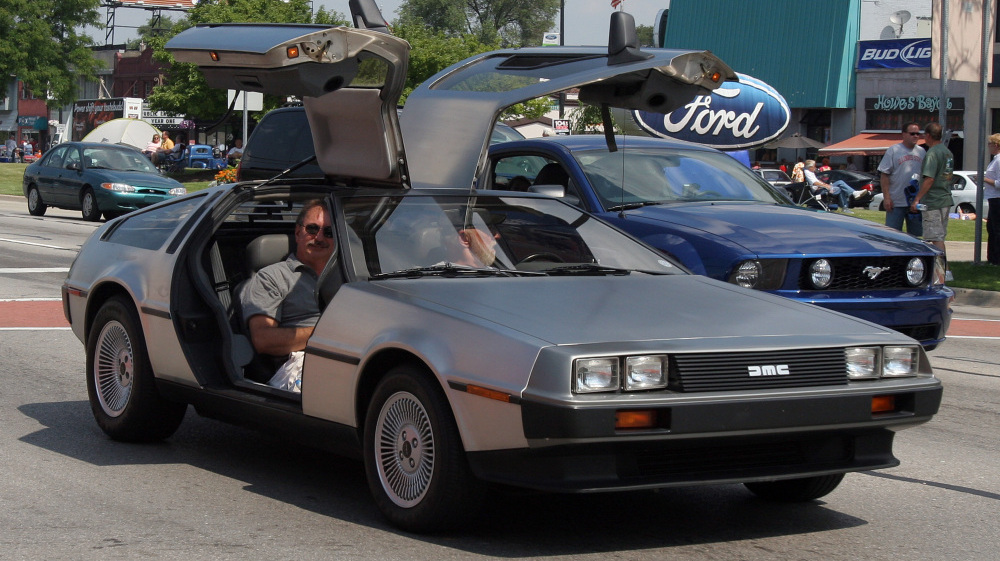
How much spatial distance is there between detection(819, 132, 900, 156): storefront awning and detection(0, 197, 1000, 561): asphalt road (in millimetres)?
40434

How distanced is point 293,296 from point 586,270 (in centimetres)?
143

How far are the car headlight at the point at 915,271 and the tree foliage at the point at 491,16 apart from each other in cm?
9044

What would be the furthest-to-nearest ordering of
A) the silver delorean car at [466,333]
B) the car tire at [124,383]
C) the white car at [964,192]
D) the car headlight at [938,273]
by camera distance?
the white car at [964,192]
the car headlight at [938,273]
the car tire at [124,383]
the silver delorean car at [466,333]

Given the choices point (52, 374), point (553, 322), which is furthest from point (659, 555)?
point (52, 374)

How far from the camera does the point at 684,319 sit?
4.71 meters

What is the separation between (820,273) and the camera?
7918 millimetres

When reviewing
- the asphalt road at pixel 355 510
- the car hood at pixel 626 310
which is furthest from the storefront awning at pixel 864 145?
the car hood at pixel 626 310

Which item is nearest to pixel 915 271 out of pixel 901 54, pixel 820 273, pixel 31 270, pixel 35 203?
pixel 820 273

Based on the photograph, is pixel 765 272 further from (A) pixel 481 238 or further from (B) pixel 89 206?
(B) pixel 89 206

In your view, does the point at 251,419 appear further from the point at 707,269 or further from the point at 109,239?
the point at 707,269

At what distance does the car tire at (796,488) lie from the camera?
532 cm

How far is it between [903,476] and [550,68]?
9.42 feet

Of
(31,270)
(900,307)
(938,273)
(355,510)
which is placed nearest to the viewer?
(355,510)

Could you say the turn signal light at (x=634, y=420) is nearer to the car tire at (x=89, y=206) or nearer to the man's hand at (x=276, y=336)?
the man's hand at (x=276, y=336)
